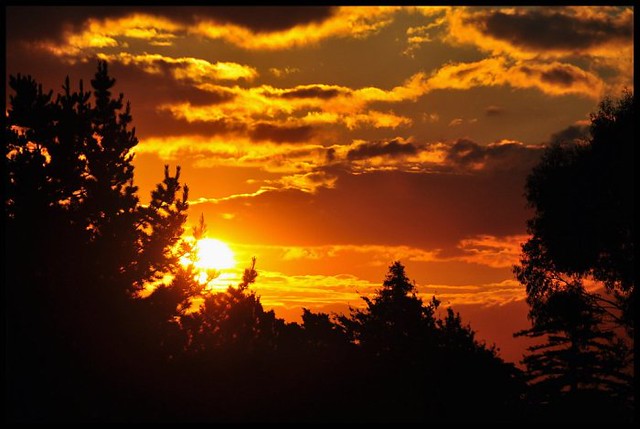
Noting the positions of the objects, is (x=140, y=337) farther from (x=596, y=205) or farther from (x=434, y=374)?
(x=596, y=205)

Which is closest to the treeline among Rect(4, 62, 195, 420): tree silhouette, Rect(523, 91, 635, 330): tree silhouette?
Rect(4, 62, 195, 420): tree silhouette

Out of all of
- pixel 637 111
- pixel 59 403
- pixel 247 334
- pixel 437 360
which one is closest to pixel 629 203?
pixel 637 111

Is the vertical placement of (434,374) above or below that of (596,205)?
below

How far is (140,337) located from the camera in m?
22.8

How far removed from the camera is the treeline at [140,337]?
66.1ft

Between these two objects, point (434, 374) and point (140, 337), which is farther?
point (434, 374)

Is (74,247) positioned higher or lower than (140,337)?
higher

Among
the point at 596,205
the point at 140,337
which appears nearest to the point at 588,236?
the point at 596,205

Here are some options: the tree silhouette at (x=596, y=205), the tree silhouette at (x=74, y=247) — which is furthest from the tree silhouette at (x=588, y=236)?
the tree silhouette at (x=74, y=247)

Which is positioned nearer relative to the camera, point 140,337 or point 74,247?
point 140,337

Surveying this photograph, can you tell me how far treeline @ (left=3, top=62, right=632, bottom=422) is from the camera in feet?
66.1

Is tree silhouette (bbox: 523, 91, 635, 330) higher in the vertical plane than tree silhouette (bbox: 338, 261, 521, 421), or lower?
higher

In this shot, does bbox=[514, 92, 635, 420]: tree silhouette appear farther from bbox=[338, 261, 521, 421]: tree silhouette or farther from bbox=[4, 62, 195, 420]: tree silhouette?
bbox=[4, 62, 195, 420]: tree silhouette

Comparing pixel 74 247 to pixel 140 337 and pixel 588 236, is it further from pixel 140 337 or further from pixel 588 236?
pixel 588 236
